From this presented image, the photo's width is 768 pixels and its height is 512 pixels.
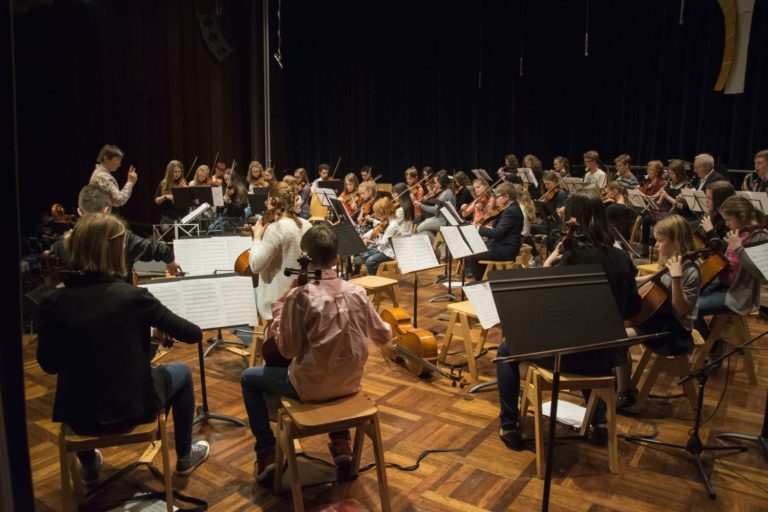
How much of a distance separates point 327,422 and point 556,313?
96cm

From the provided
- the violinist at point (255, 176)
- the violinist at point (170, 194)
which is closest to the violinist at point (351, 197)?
the violinist at point (255, 176)

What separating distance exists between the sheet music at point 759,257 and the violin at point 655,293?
0.57 feet

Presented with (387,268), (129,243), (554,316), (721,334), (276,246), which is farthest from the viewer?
(387,268)

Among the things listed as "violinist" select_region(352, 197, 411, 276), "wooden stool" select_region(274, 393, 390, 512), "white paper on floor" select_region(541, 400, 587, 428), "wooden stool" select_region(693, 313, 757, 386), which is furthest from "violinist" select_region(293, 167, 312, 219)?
"wooden stool" select_region(274, 393, 390, 512)

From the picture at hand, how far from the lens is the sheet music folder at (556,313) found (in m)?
2.15

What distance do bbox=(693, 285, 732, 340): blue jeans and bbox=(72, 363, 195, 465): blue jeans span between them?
10.4 feet

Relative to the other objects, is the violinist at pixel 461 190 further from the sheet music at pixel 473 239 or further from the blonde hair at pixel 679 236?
the blonde hair at pixel 679 236

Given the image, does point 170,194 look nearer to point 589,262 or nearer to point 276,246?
point 276,246

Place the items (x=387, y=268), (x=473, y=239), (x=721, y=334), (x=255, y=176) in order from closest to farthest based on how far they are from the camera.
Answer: (x=721, y=334)
(x=473, y=239)
(x=387, y=268)
(x=255, y=176)

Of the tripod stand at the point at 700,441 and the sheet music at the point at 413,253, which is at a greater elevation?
the sheet music at the point at 413,253

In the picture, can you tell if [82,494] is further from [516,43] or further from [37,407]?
[516,43]

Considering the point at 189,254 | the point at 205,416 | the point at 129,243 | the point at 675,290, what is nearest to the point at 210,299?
the point at 129,243

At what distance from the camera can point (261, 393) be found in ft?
9.17

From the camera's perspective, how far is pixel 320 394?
2510 mm
